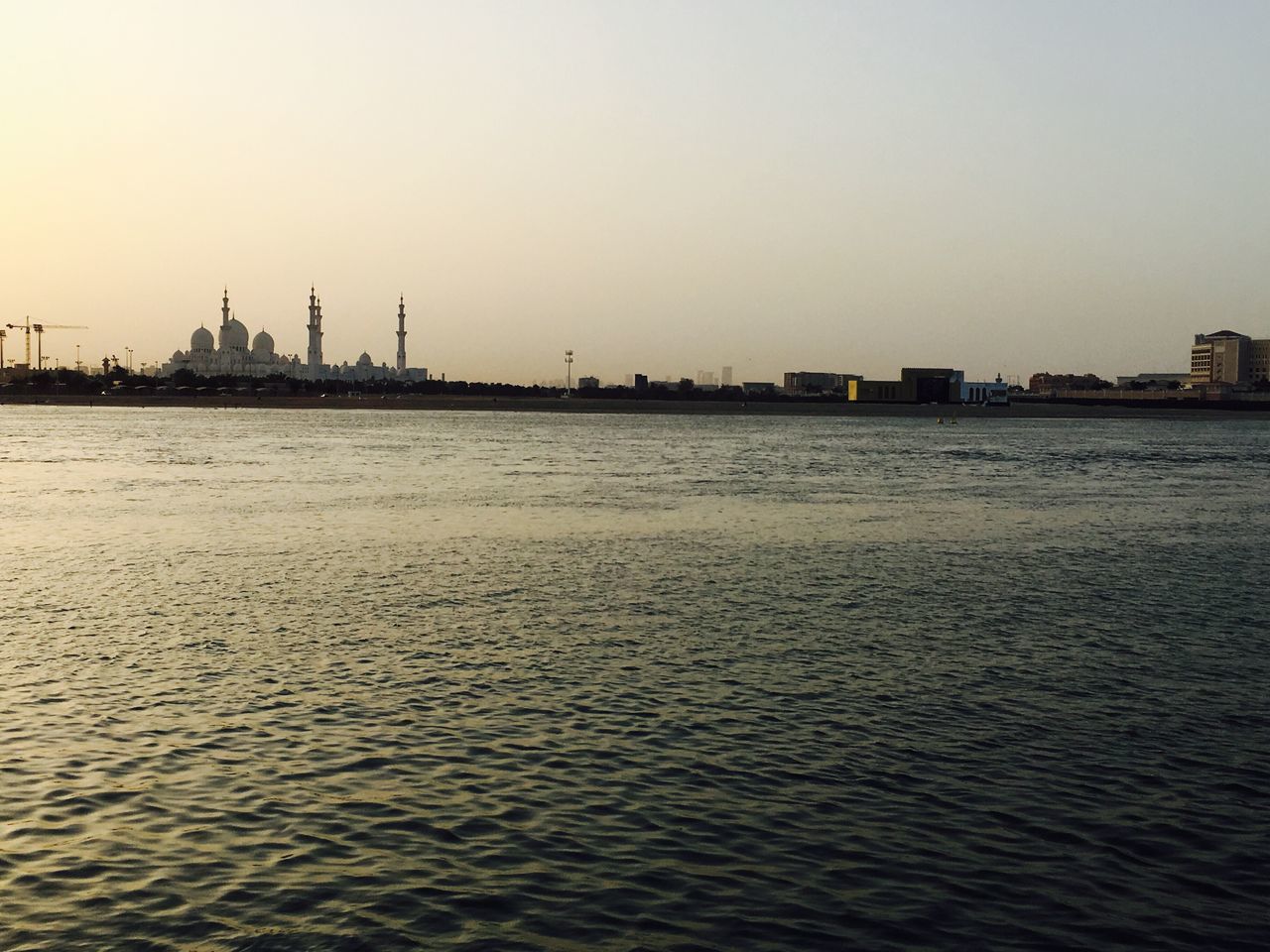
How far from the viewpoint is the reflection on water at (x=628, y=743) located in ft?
35.7

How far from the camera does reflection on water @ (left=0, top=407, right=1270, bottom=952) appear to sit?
1089 cm

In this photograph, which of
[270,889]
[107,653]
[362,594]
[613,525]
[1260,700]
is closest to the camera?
[270,889]

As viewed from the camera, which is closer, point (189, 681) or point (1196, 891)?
point (1196, 891)

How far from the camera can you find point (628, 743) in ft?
52.3

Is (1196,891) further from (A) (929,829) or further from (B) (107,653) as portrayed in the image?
(B) (107,653)

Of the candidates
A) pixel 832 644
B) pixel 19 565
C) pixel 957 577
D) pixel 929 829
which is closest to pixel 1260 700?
pixel 832 644

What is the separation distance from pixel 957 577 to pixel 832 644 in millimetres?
10601

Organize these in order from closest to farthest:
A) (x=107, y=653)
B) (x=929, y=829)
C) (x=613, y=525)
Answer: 1. (x=929, y=829)
2. (x=107, y=653)
3. (x=613, y=525)

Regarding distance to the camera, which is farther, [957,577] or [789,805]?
[957,577]

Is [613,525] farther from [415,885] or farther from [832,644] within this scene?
[415,885]

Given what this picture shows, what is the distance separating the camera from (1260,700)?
18422mm

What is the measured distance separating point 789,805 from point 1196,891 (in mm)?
4263

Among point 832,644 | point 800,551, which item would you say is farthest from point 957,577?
point 832,644

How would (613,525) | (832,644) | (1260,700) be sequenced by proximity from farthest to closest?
(613,525) < (832,644) < (1260,700)
